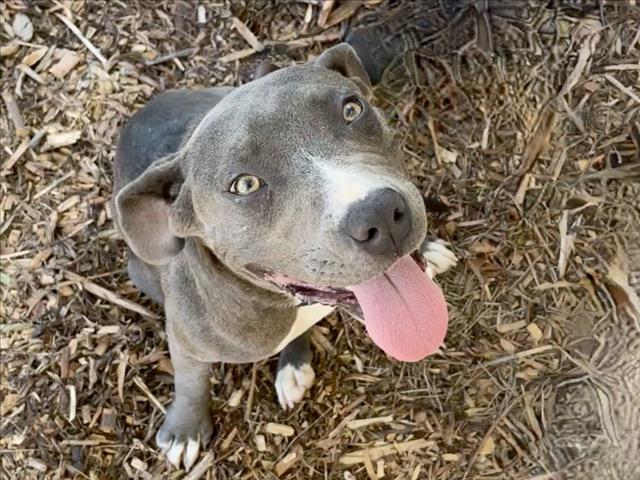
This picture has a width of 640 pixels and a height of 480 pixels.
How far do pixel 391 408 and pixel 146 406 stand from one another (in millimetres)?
1324

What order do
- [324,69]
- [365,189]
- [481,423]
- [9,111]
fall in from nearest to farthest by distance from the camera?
1. [365,189]
2. [324,69]
3. [481,423]
4. [9,111]

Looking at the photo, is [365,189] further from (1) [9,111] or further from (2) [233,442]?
(1) [9,111]

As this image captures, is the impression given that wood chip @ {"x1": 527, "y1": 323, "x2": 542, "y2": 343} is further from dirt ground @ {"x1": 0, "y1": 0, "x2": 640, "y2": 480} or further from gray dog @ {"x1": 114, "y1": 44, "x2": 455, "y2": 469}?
gray dog @ {"x1": 114, "y1": 44, "x2": 455, "y2": 469}

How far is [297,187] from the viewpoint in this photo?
318 centimetres

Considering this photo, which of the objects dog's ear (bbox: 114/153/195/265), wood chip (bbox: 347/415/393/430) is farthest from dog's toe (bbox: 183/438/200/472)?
dog's ear (bbox: 114/153/195/265)

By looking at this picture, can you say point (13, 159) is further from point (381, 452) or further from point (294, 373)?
point (381, 452)

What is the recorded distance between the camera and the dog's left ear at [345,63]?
12.4ft

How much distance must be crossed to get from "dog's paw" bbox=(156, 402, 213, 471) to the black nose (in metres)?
1.99

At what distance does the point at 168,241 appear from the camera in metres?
3.73

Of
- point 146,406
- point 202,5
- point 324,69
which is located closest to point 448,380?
point 146,406

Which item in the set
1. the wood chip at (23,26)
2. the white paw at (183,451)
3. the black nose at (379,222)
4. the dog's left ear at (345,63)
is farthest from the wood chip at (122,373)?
the black nose at (379,222)

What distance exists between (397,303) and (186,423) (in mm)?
1754

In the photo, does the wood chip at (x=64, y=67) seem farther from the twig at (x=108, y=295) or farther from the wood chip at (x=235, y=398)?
the wood chip at (x=235, y=398)

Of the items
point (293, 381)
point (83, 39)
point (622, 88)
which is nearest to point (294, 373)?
point (293, 381)
